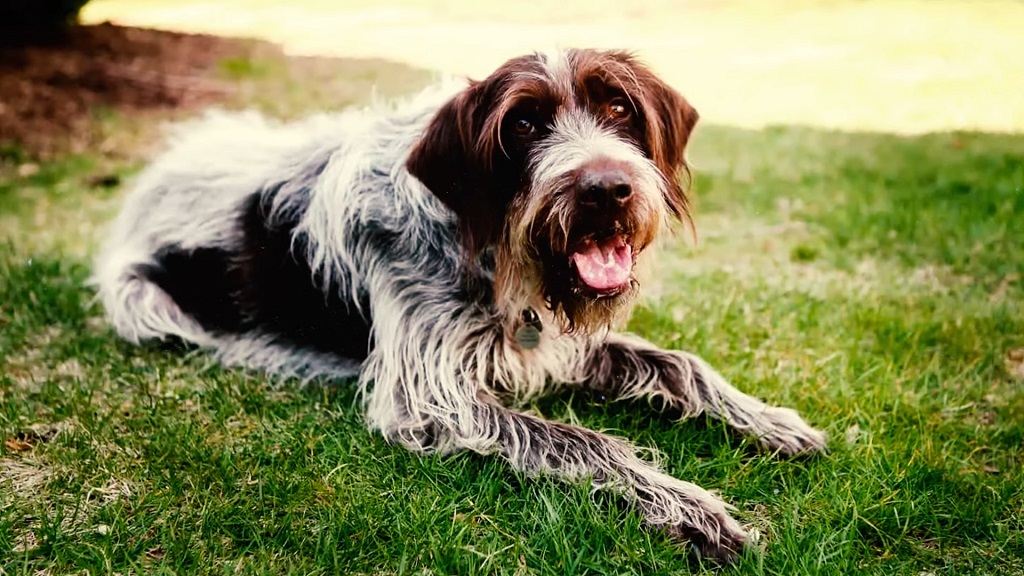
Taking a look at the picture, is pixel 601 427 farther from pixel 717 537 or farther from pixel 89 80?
pixel 89 80

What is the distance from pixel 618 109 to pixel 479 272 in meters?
0.89

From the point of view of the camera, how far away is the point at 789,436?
3561mm

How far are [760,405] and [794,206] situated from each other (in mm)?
3950

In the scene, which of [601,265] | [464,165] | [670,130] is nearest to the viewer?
[601,265]

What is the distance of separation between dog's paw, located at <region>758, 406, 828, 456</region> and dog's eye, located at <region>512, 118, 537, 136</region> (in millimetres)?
1472

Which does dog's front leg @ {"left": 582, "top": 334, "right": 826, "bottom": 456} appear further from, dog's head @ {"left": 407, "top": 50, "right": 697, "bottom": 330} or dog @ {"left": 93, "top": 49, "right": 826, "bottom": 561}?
dog's head @ {"left": 407, "top": 50, "right": 697, "bottom": 330}

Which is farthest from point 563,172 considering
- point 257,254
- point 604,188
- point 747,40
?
point 747,40

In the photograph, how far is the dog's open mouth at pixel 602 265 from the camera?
3.46m

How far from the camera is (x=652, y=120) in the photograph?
11.9 feet

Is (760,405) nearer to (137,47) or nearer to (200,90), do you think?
(200,90)

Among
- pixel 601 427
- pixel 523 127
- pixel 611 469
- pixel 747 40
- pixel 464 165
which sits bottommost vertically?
pixel 601 427

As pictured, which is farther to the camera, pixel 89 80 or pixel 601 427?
pixel 89 80

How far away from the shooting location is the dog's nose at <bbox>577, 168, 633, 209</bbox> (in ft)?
10.5

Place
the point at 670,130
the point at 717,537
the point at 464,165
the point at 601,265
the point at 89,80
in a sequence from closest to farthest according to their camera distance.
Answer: the point at 717,537 < the point at 601,265 < the point at 464,165 < the point at 670,130 < the point at 89,80
